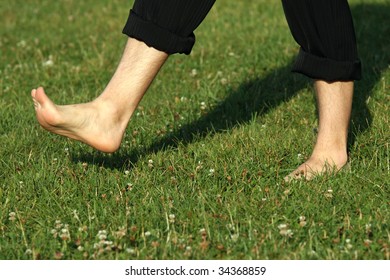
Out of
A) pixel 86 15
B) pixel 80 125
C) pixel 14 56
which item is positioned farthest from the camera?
pixel 86 15

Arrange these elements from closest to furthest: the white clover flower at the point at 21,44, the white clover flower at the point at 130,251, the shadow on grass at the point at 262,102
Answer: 1. the white clover flower at the point at 130,251
2. the shadow on grass at the point at 262,102
3. the white clover flower at the point at 21,44

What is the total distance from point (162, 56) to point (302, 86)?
1.92m

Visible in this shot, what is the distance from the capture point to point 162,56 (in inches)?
159

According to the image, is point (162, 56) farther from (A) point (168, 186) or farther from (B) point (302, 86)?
(B) point (302, 86)

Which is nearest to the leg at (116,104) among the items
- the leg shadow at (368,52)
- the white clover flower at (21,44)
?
the leg shadow at (368,52)

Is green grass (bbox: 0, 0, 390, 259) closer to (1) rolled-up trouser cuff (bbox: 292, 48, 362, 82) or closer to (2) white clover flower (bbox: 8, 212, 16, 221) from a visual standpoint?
(2) white clover flower (bbox: 8, 212, 16, 221)

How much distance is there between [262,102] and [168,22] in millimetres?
1711

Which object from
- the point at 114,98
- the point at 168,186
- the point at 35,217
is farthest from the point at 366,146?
the point at 35,217

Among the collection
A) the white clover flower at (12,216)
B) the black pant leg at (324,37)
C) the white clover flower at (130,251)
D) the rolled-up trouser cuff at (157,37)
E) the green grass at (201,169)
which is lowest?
the white clover flower at (12,216)

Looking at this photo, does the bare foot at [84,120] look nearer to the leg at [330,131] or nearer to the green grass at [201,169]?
the green grass at [201,169]

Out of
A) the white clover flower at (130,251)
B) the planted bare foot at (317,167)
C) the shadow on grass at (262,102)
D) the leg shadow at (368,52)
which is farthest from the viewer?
the leg shadow at (368,52)

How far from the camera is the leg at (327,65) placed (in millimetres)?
4090

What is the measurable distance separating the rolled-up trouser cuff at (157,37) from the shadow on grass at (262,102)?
0.76 meters

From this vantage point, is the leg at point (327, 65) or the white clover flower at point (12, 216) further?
the leg at point (327, 65)
